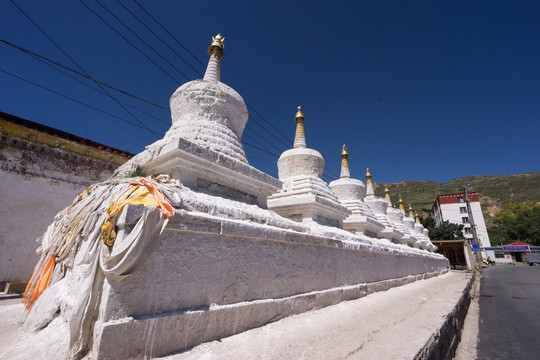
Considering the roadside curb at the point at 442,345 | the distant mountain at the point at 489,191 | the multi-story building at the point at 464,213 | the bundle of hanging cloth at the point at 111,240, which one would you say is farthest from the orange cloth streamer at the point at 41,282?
the distant mountain at the point at 489,191

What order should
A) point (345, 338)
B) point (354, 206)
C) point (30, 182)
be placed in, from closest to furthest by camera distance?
point (345, 338) → point (30, 182) → point (354, 206)

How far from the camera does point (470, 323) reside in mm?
5777

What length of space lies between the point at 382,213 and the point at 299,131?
20.6 feet

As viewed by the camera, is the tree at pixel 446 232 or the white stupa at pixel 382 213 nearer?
the white stupa at pixel 382 213

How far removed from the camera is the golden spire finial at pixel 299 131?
7.55 metres

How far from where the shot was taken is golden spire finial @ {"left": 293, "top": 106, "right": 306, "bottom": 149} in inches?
297

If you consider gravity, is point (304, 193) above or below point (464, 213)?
below

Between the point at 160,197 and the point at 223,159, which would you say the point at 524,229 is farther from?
the point at 160,197

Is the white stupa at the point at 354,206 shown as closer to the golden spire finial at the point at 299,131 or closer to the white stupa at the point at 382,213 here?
Result: the white stupa at the point at 382,213

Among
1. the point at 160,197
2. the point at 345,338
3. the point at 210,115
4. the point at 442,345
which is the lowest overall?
the point at 442,345

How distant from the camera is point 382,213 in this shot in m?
11.8

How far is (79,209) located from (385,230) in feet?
31.9

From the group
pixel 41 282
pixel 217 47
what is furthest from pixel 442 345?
pixel 217 47

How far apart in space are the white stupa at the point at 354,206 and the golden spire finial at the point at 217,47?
5.64 metres
